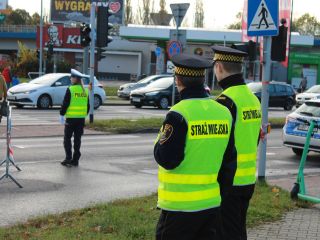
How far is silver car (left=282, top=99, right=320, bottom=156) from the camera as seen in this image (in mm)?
13906

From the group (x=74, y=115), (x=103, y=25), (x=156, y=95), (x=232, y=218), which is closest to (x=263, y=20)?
(x=74, y=115)

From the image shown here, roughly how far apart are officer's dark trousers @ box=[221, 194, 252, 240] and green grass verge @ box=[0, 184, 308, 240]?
1.42m

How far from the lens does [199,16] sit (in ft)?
356

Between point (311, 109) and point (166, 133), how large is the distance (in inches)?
425

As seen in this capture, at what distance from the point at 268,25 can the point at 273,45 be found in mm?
727

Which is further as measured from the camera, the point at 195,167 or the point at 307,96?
the point at 307,96

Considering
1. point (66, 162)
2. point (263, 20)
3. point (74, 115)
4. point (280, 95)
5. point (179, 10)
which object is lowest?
point (280, 95)

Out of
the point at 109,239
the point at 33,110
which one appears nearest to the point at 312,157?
the point at 109,239

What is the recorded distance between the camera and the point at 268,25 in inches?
368

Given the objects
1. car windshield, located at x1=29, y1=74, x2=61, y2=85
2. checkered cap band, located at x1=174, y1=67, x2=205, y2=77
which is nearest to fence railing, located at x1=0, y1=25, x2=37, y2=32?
car windshield, located at x1=29, y1=74, x2=61, y2=85

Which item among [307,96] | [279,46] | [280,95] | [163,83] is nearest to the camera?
[279,46]

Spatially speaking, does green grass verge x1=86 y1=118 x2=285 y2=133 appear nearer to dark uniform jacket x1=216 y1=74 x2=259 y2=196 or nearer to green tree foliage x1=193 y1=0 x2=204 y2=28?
dark uniform jacket x1=216 y1=74 x2=259 y2=196

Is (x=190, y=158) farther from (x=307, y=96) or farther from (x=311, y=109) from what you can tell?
(x=307, y=96)

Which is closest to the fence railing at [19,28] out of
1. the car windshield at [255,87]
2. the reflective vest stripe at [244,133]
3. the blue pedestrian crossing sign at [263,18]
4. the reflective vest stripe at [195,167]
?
the car windshield at [255,87]
